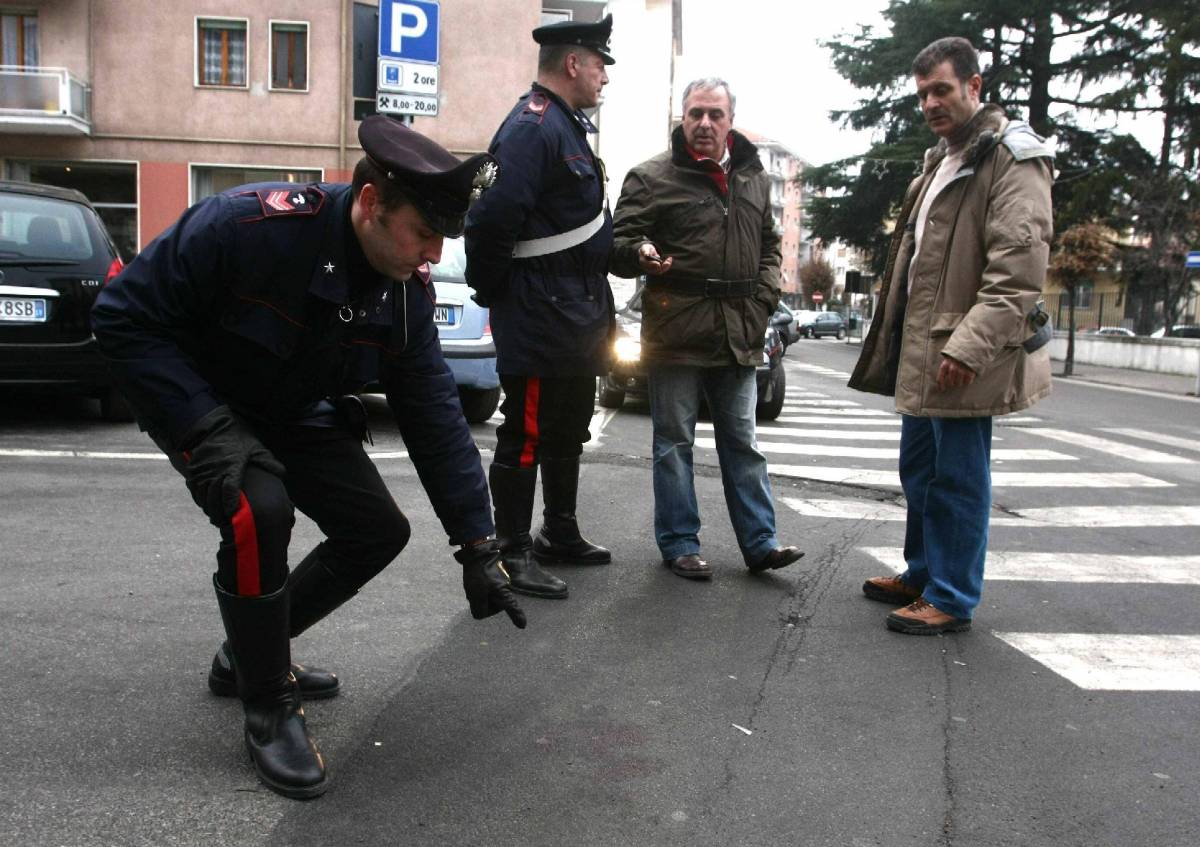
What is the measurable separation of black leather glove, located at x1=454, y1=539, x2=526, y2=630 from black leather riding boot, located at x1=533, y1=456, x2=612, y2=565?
6.06 ft

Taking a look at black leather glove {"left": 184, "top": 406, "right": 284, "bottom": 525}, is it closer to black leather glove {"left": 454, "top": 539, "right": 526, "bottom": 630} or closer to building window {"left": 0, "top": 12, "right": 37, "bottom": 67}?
black leather glove {"left": 454, "top": 539, "right": 526, "bottom": 630}

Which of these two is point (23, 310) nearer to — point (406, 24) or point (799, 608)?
point (406, 24)

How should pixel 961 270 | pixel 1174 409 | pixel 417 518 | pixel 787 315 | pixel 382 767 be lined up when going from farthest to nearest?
pixel 1174 409, pixel 787 315, pixel 417 518, pixel 961 270, pixel 382 767

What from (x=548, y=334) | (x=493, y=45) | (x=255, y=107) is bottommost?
(x=548, y=334)

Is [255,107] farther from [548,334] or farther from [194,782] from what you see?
[194,782]

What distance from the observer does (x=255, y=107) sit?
87.9ft

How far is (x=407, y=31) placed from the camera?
8.51m

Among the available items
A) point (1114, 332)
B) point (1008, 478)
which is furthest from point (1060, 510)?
point (1114, 332)

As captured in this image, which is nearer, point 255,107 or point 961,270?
point 961,270

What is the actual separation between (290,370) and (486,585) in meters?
0.70

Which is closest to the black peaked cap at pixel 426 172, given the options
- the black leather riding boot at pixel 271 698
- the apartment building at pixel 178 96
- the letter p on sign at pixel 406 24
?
the black leather riding boot at pixel 271 698

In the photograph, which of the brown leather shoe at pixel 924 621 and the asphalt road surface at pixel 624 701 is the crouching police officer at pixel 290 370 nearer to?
the asphalt road surface at pixel 624 701

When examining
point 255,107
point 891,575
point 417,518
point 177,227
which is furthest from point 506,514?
point 255,107

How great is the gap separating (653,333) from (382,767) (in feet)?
7.90
